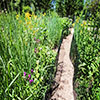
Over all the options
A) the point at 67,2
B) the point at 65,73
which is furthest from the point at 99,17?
the point at 67,2

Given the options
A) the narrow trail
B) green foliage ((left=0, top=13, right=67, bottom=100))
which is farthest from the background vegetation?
the narrow trail

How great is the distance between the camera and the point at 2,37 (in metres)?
1.01

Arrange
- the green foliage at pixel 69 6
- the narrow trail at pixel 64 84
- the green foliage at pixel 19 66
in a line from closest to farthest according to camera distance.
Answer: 1. the green foliage at pixel 19 66
2. the narrow trail at pixel 64 84
3. the green foliage at pixel 69 6

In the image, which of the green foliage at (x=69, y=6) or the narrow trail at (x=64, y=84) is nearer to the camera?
the narrow trail at (x=64, y=84)

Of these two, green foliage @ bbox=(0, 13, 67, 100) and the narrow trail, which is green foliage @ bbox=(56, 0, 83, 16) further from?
green foliage @ bbox=(0, 13, 67, 100)

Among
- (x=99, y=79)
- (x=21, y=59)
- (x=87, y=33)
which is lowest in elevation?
(x=99, y=79)

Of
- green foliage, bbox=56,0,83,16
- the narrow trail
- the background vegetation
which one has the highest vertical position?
green foliage, bbox=56,0,83,16

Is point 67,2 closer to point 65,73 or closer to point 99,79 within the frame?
point 65,73

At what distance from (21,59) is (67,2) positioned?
1144 cm

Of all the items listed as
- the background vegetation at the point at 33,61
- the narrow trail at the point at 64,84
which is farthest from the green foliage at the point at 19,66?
the narrow trail at the point at 64,84

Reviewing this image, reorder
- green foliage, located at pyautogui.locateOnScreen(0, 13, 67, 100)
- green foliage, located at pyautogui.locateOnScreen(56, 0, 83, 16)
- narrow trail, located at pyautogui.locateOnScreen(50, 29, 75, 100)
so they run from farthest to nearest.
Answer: green foliage, located at pyautogui.locateOnScreen(56, 0, 83, 16), narrow trail, located at pyautogui.locateOnScreen(50, 29, 75, 100), green foliage, located at pyautogui.locateOnScreen(0, 13, 67, 100)

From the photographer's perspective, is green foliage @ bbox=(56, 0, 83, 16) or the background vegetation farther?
green foliage @ bbox=(56, 0, 83, 16)

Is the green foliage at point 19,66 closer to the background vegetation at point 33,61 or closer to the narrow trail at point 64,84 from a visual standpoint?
the background vegetation at point 33,61

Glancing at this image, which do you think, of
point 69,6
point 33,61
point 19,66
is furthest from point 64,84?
point 69,6
